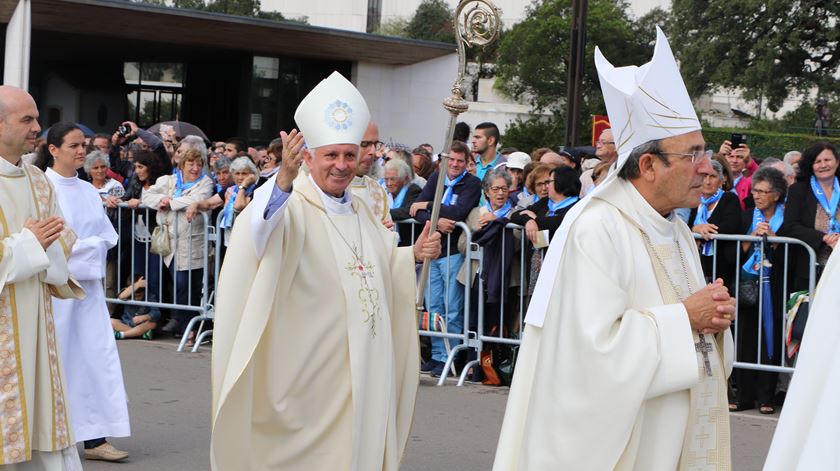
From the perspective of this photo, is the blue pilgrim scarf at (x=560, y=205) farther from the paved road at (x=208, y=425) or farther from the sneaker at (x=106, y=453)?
the sneaker at (x=106, y=453)

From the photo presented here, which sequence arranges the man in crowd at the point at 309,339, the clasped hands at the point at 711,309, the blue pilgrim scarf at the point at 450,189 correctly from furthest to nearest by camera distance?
the blue pilgrim scarf at the point at 450,189 → the man in crowd at the point at 309,339 → the clasped hands at the point at 711,309

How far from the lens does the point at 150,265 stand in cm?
1159

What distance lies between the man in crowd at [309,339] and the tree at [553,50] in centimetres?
5107

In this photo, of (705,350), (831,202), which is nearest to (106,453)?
(705,350)

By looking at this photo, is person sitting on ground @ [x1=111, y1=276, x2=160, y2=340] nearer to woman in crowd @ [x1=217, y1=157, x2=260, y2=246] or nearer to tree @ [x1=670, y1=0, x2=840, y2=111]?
woman in crowd @ [x1=217, y1=157, x2=260, y2=246]

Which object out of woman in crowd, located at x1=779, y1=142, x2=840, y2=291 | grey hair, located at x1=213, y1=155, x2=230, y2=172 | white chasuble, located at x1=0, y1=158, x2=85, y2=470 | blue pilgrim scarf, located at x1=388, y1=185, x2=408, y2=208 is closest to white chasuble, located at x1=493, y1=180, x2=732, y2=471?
white chasuble, located at x1=0, y1=158, x2=85, y2=470

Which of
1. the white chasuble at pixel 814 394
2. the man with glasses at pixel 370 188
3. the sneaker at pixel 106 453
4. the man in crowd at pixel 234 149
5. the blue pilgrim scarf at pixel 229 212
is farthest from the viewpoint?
the man in crowd at pixel 234 149

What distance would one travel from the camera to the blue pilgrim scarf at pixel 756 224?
28.0 feet

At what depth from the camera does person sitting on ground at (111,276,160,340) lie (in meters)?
11.5

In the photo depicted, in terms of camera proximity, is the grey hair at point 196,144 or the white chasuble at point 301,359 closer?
the white chasuble at point 301,359

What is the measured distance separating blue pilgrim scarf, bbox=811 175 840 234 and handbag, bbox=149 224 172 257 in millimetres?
5659

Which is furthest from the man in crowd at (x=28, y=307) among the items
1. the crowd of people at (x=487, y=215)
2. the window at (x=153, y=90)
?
the window at (x=153, y=90)

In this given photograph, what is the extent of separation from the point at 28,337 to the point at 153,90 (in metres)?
28.4

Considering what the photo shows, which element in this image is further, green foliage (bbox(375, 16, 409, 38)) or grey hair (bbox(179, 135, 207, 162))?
green foliage (bbox(375, 16, 409, 38))
